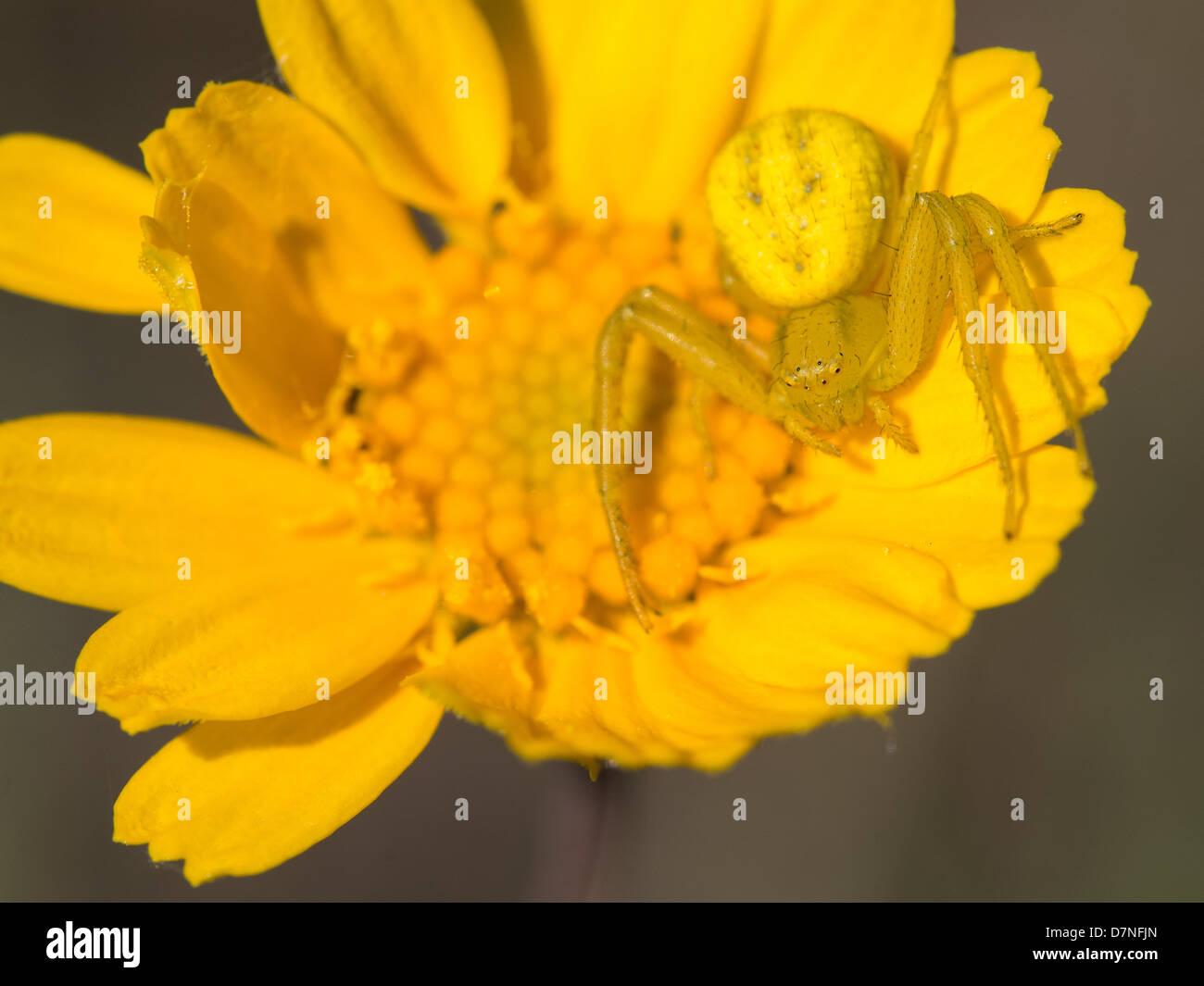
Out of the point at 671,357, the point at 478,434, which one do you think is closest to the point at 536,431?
the point at 478,434

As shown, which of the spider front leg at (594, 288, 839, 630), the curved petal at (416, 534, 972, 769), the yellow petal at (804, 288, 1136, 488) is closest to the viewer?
the curved petal at (416, 534, 972, 769)

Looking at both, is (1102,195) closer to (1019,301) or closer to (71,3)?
(1019,301)

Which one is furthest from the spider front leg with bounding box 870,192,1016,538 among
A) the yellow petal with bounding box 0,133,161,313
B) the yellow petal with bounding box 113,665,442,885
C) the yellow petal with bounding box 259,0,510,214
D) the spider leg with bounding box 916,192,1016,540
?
the yellow petal with bounding box 0,133,161,313

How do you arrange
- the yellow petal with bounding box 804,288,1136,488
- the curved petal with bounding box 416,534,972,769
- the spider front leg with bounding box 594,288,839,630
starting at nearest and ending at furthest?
the curved petal with bounding box 416,534,972,769 < the yellow petal with bounding box 804,288,1136,488 < the spider front leg with bounding box 594,288,839,630

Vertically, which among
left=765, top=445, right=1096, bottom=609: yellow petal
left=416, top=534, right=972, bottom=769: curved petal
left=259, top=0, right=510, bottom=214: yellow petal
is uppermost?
left=259, top=0, right=510, bottom=214: yellow petal

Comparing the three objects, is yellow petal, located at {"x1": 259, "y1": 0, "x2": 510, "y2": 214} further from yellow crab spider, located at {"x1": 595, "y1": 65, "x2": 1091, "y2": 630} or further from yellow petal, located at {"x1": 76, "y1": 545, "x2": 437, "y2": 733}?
yellow petal, located at {"x1": 76, "y1": 545, "x2": 437, "y2": 733}

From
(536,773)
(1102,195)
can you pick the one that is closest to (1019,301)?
(1102,195)
